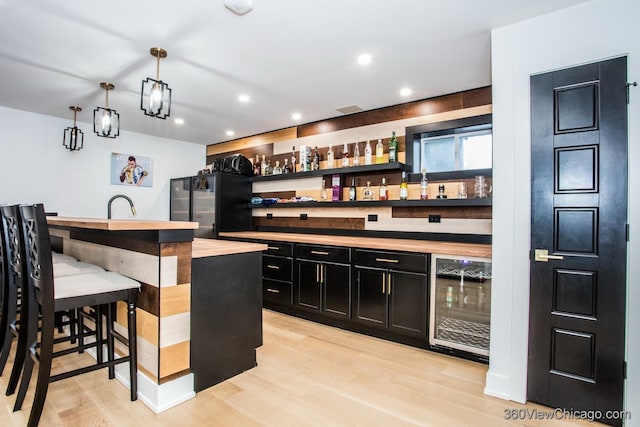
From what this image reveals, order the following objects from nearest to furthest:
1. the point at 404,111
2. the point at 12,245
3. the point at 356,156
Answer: the point at 12,245
the point at 404,111
the point at 356,156

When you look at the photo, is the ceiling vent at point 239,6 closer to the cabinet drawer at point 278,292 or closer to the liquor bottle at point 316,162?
the liquor bottle at point 316,162

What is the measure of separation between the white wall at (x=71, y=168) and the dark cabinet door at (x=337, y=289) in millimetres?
3453

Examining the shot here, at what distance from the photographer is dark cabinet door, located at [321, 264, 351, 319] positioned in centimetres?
334

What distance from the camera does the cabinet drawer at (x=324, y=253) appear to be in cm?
336

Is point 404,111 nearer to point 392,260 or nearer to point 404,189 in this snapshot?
point 404,189

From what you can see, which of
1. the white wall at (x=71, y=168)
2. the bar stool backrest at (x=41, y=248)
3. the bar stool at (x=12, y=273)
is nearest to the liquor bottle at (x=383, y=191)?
the bar stool at (x=12, y=273)

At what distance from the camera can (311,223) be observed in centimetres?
451

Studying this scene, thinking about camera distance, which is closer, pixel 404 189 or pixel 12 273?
pixel 12 273

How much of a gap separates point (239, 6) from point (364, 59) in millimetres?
1112

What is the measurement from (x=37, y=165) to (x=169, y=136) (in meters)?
1.78

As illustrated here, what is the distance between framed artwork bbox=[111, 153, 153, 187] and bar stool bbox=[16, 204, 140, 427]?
11.4 feet

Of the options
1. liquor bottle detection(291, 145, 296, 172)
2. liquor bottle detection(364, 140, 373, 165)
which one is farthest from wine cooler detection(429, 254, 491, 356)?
liquor bottle detection(291, 145, 296, 172)

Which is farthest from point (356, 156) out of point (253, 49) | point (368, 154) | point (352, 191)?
point (253, 49)

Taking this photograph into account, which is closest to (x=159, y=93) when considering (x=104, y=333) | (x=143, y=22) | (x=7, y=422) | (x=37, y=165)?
(x=143, y=22)
